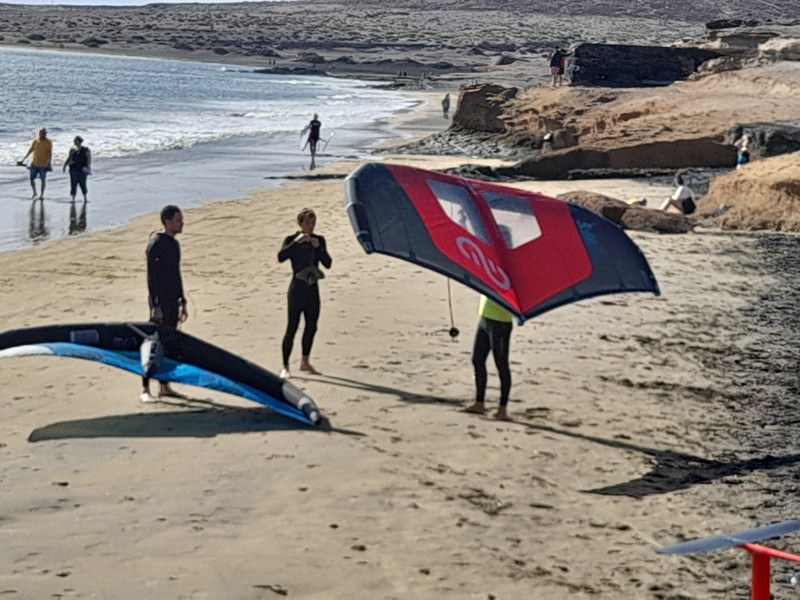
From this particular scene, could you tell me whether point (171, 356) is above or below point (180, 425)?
above

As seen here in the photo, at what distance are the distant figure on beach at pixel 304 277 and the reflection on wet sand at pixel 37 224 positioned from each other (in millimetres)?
8384

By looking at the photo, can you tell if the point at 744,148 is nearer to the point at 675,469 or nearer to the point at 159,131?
the point at 675,469

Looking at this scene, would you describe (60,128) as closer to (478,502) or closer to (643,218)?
(643,218)

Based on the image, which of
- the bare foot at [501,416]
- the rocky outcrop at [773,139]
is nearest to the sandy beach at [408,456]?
the bare foot at [501,416]

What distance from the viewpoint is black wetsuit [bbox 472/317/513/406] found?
878 centimetres

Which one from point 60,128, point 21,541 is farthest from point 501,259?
point 60,128

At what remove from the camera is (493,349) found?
886 cm

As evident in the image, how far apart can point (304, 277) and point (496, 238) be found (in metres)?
2.14

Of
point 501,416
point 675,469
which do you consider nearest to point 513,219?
point 501,416

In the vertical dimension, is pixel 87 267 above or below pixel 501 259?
below

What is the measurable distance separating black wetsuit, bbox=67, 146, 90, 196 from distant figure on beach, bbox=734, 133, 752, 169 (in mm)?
10826

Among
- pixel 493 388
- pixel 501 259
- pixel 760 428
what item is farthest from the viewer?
pixel 493 388

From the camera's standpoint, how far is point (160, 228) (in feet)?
60.0

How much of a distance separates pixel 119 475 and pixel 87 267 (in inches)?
311
